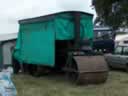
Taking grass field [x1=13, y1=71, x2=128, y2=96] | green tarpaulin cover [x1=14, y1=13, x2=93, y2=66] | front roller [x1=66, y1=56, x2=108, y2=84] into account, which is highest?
green tarpaulin cover [x1=14, y1=13, x2=93, y2=66]

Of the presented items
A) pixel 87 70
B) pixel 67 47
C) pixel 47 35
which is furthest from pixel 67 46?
pixel 87 70

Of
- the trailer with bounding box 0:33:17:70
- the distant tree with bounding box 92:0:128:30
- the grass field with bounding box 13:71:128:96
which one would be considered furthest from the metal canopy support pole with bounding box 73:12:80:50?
the distant tree with bounding box 92:0:128:30

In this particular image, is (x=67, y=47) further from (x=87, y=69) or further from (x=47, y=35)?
(x=87, y=69)

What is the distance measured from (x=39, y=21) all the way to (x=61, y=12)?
5.98 ft

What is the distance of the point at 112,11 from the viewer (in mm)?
31812

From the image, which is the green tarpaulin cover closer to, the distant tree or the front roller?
the front roller

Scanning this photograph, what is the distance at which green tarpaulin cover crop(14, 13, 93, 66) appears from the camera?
56.3ft

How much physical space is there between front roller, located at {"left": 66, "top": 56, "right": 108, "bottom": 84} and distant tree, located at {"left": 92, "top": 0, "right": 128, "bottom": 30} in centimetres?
1447

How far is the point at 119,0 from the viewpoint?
30.4 m

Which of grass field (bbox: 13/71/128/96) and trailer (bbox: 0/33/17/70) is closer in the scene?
grass field (bbox: 13/71/128/96)

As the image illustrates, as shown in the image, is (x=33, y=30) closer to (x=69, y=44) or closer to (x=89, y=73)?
(x=69, y=44)

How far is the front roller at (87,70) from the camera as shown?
15773mm

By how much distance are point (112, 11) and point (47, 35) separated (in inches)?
599

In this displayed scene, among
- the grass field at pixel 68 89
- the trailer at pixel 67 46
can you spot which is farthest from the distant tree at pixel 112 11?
the grass field at pixel 68 89
